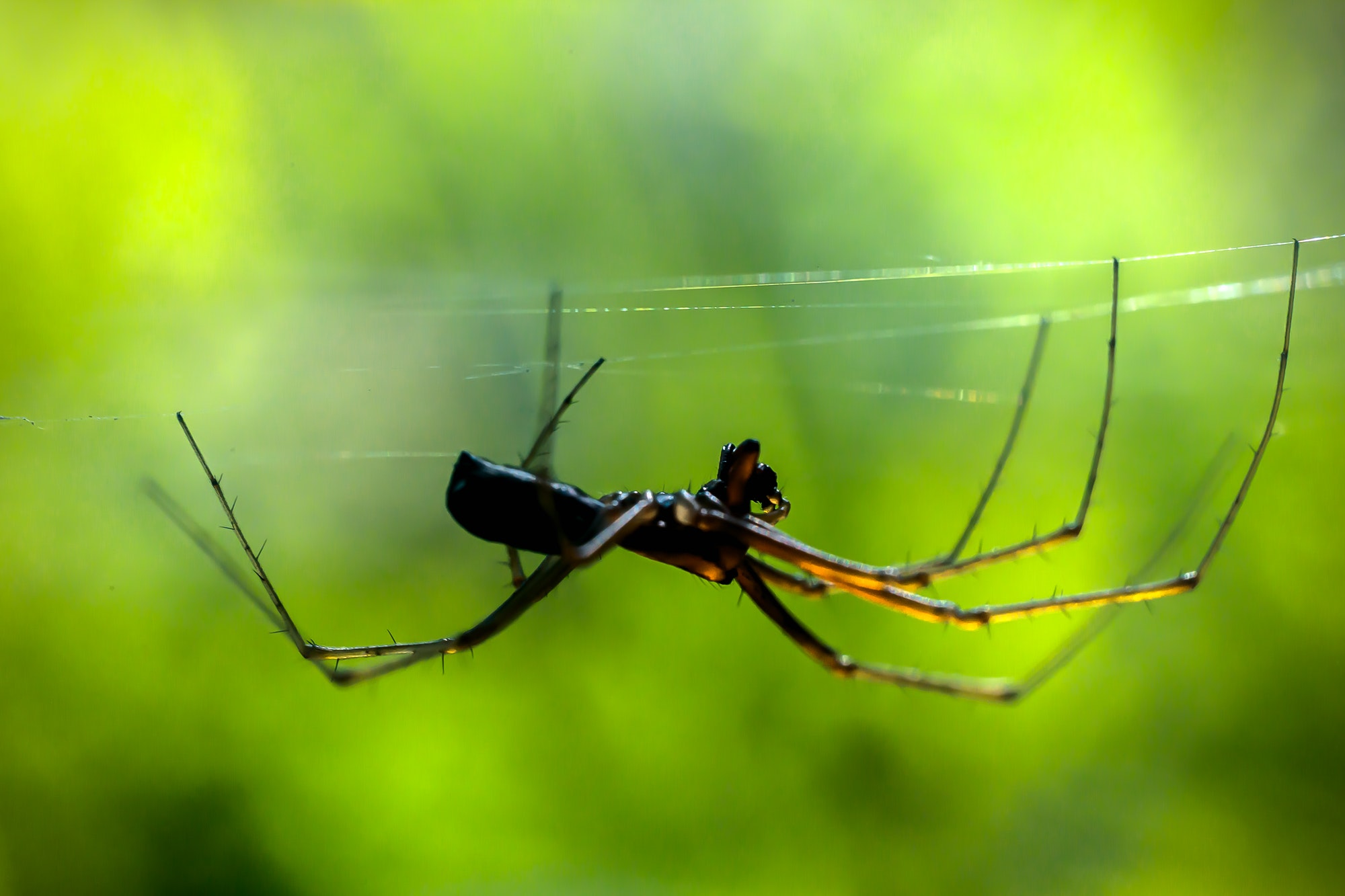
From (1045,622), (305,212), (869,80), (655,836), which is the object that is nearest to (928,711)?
(1045,622)

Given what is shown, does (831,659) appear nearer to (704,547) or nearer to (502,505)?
(704,547)

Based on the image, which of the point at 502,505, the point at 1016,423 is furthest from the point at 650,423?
the point at 1016,423

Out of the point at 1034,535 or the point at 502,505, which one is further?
the point at 1034,535

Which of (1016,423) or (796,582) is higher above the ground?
(1016,423)

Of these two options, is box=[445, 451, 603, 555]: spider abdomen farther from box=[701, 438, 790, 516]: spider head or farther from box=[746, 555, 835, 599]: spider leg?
box=[746, 555, 835, 599]: spider leg

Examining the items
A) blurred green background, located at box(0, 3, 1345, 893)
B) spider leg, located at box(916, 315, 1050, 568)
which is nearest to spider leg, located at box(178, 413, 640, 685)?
blurred green background, located at box(0, 3, 1345, 893)

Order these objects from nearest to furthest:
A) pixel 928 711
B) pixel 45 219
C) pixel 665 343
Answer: pixel 45 219 → pixel 665 343 → pixel 928 711

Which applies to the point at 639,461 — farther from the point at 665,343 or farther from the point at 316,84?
the point at 316,84
